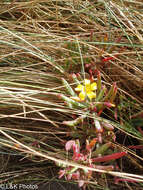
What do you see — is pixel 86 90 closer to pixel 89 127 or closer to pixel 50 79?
pixel 89 127

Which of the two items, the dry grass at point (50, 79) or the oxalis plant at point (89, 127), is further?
the dry grass at point (50, 79)

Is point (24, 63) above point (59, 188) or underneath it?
above

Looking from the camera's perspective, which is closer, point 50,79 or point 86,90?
point 86,90

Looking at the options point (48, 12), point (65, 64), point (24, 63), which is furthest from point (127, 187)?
point (48, 12)

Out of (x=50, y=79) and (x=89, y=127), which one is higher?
(x=50, y=79)

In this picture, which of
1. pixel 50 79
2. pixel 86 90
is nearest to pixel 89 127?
pixel 86 90

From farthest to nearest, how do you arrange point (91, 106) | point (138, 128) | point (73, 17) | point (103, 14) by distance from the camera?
point (73, 17) < point (103, 14) < point (138, 128) < point (91, 106)

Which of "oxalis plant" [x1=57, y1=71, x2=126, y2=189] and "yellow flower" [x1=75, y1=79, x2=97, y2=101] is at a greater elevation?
"yellow flower" [x1=75, y1=79, x2=97, y2=101]

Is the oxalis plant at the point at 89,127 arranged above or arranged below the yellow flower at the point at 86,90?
below

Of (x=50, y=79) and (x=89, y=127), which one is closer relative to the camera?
(x=89, y=127)

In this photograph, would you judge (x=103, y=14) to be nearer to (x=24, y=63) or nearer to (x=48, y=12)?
(x=48, y=12)

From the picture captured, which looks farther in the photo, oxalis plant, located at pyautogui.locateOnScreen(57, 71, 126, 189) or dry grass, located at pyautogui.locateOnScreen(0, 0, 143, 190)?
dry grass, located at pyautogui.locateOnScreen(0, 0, 143, 190)
